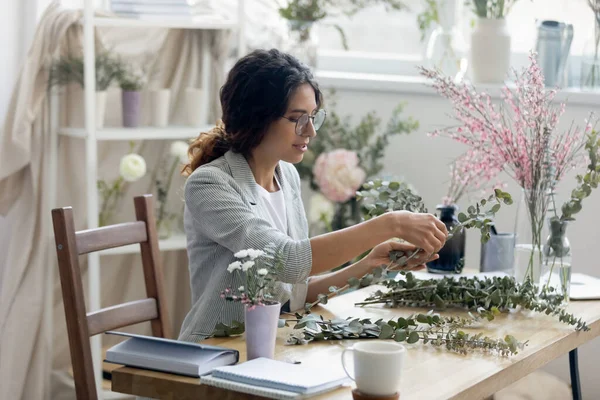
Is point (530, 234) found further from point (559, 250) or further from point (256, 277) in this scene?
point (256, 277)

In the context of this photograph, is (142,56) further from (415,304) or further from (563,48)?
(415,304)

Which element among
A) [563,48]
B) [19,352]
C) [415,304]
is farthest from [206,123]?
[415,304]

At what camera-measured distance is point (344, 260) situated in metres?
2.05

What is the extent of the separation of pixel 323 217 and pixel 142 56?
2.96 feet

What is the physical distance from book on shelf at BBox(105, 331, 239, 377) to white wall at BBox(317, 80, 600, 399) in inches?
68.1

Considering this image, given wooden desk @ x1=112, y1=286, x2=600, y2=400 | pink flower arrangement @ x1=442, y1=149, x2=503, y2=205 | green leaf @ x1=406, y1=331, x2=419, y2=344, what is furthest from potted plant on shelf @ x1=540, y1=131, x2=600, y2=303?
green leaf @ x1=406, y1=331, x2=419, y2=344

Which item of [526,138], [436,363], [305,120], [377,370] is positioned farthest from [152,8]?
[377,370]

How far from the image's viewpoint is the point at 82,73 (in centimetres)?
317

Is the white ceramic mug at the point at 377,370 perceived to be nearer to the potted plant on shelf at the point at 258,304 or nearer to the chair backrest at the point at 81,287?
the potted plant on shelf at the point at 258,304

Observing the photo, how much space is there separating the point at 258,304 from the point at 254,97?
0.67 metres

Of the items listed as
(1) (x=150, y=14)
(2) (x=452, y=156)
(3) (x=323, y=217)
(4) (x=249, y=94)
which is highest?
(1) (x=150, y=14)

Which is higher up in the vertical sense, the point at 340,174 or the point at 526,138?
the point at 526,138

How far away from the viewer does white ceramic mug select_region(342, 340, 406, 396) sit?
4.88 feet

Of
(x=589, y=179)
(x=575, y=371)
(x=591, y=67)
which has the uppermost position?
(x=591, y=67)
